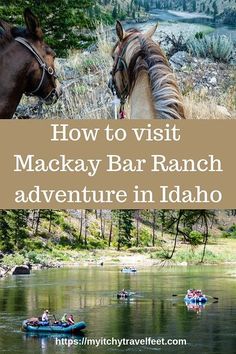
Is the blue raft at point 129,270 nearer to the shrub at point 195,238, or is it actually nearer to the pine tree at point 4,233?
the pine tree at point 4,233

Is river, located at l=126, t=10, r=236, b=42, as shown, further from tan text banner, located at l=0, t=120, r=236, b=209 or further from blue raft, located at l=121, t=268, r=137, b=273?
blue raft, located at l=121, t=268, r=137, b=273

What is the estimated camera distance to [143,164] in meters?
5.29

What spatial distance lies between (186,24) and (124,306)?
12826mm

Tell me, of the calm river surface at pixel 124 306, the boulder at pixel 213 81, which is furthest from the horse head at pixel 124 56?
the calm river surface at pixel 124 306

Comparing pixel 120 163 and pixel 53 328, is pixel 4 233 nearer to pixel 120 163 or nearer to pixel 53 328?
pixel 53 328

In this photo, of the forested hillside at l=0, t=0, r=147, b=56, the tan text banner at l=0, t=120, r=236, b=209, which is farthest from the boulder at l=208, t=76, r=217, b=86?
the tan text banner at l=0, t=120, r=236, b=209

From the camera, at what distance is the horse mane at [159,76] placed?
14.7 feet

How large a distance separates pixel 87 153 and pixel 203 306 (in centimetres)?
2180

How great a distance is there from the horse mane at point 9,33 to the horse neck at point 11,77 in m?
0.04

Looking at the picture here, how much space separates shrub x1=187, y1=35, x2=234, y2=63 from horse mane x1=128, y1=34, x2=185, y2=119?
32.3 feet

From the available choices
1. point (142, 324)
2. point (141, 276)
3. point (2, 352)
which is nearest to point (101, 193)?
point (2, 352)

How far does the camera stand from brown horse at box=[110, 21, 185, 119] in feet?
14.8

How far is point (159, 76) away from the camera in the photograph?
4.55 metres

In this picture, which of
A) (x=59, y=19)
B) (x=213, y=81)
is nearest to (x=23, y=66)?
(x=59, y=19)
